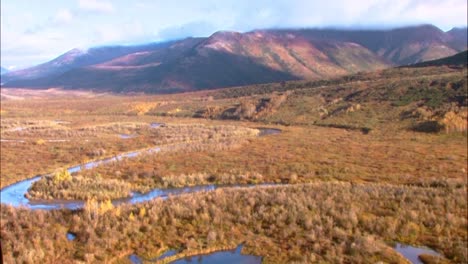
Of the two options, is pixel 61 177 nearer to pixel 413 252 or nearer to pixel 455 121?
pixel 413 252

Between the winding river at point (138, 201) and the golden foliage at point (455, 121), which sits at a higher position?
the winding river at point (138, 201)

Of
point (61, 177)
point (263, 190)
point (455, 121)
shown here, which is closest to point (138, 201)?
point (263, 190)

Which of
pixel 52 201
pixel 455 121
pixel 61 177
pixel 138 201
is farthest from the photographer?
pixel 455 121

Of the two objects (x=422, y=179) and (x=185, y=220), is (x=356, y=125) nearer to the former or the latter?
(x=422, y=179)

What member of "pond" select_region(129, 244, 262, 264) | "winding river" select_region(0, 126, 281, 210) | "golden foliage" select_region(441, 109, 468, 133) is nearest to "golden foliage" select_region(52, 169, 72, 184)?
"winding river" select_region(0, 126, 281, 210)

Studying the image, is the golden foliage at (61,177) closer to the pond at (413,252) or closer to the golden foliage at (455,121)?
the pond at (413,252)

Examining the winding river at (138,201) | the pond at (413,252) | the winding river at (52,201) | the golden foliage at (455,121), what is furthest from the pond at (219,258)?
the golden foliage at (455,121)

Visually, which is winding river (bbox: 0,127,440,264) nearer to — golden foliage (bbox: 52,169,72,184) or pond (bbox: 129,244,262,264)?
pond (bbox: 129,244,262,264)

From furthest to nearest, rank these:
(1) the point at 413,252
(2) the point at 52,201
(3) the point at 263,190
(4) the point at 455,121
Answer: (4) the point at 455,121
(2) the point at 52,201
(3) the point at 263,190
(1) the point at 413,252

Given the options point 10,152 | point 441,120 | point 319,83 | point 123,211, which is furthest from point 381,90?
point 123,211
